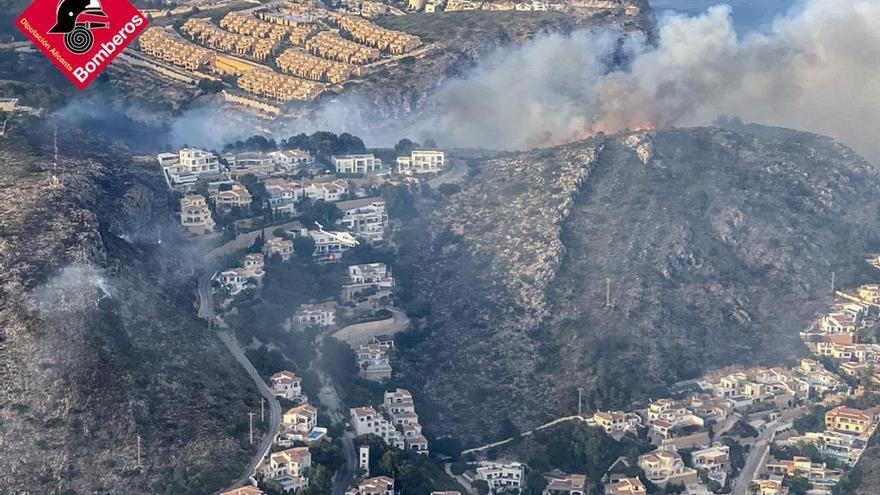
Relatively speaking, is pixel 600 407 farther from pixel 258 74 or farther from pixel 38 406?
pixel 258 74

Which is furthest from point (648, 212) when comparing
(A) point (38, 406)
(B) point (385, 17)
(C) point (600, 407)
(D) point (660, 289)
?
(B) point (385, 17)

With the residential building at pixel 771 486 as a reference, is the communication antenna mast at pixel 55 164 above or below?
above

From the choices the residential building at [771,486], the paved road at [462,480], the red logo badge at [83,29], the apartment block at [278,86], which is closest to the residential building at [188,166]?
the red logo badge at [83,29]

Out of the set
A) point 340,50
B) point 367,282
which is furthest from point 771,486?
point 340,50

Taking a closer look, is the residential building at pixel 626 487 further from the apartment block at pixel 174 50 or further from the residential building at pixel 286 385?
the apartment block at pixel 174 50

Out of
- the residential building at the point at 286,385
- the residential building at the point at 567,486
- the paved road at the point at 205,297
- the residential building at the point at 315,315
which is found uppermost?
the paved road at the point at 205,297

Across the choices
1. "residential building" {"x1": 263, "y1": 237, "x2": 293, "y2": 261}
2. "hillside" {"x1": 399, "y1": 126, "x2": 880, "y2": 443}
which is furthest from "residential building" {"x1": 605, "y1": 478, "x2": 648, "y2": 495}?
"residential building" {"x1": 263, "y1": 237, "x2": 293, "y2": 261}

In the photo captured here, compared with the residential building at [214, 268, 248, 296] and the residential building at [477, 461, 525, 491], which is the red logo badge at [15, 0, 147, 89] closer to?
the residential building at [214, 268, 248, 296]
